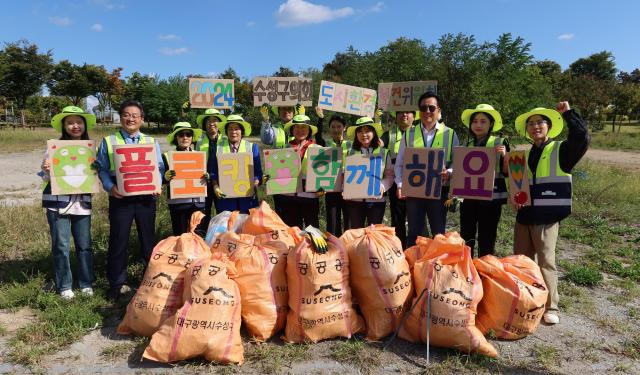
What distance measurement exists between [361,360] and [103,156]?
11.0 feet

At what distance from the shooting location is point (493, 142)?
4.43m

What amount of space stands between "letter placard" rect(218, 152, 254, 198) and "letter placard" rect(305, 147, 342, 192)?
703 mm

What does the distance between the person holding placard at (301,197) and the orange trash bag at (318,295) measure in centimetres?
165

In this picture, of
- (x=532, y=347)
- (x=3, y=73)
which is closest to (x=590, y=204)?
(x=532, y=347)

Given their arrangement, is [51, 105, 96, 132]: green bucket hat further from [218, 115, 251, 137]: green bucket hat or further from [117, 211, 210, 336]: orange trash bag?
[117, 211, 210, 336]: orange trash bag

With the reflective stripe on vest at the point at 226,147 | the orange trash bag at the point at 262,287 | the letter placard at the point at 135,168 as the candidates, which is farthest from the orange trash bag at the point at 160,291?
the reflective stripe on vest at the point at 226,147

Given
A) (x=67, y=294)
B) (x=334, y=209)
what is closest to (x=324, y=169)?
(x=334, y=209)

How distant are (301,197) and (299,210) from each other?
0.68 ft

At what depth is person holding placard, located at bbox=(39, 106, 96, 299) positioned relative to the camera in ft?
14.6

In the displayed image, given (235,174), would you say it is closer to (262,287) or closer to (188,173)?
(188,173)

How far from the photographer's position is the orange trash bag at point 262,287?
362cm

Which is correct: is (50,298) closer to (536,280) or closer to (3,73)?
(536,280)

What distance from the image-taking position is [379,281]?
141 inches

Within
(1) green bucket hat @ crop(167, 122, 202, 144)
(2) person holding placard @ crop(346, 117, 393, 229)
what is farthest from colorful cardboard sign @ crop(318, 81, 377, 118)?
(1) green bucket hat @ crop(167, 122, 202, 144)
